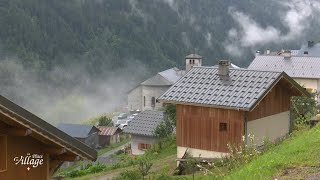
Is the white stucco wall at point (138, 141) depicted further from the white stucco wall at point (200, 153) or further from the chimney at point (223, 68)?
the chimney at point (223, 68)

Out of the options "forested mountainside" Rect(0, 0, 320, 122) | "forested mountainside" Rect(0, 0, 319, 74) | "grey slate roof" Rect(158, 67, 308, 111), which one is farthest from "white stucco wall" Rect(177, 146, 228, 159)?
"forested mountainside" Rect(0, 0, 319, 74)

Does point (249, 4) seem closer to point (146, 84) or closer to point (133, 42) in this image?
point (133, 42)

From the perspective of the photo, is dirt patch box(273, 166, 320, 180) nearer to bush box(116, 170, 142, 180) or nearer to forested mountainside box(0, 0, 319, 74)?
bush box(116, 170, 142, 180)

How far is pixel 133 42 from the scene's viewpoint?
11600 cm

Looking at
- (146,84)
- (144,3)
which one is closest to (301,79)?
(146,84)

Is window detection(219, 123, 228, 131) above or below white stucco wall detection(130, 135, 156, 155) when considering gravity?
above

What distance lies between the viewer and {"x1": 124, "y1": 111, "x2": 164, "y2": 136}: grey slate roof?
120 feet

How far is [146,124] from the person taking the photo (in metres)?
38.0

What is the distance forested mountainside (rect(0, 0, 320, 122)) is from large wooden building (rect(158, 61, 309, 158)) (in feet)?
245

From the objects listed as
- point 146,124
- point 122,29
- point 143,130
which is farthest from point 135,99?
point 122,29

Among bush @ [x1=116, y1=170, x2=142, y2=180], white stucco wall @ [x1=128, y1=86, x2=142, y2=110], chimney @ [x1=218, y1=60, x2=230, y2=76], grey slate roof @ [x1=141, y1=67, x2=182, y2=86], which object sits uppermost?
grey slate roof @ [x1=141, y1=67, x2=182, y2=86]

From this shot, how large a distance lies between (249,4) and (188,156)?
5180 inches

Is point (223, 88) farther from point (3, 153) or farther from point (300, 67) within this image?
point (300, 67)
